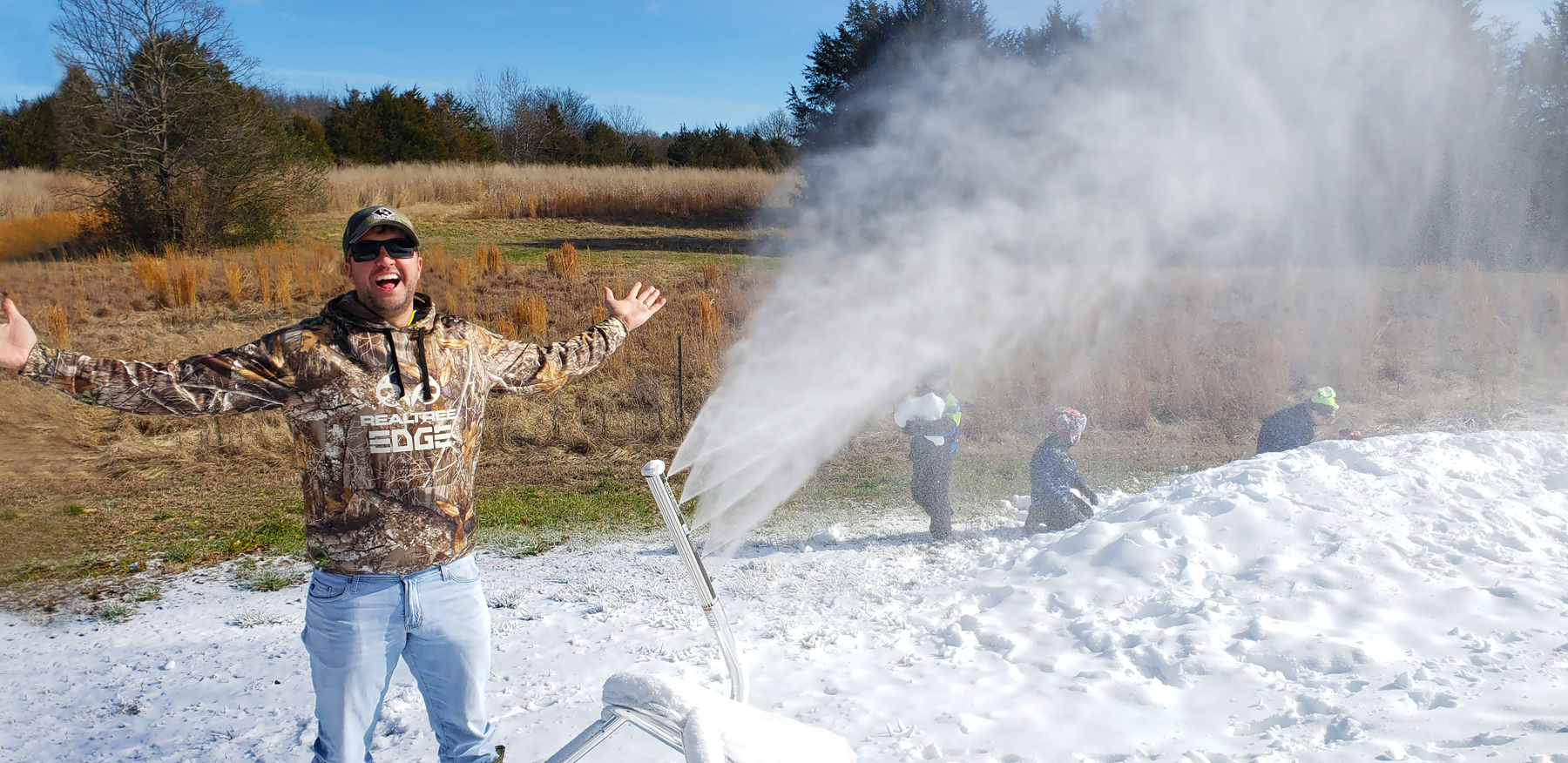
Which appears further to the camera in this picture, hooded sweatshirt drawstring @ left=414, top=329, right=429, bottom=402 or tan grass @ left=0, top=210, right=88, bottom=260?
tan grass @ left=0, top=210, right=88, bottom=260

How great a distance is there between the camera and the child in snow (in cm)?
636

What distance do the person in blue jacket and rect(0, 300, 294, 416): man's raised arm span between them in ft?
15.3

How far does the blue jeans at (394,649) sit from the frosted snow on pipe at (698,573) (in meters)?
0.58

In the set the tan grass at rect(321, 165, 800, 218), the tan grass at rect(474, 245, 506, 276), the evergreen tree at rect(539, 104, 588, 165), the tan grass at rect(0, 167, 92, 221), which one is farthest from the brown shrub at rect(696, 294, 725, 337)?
the evergreen tree at rect(539, 104, 588, 165)

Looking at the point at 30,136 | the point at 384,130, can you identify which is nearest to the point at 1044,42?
the point at 30,136

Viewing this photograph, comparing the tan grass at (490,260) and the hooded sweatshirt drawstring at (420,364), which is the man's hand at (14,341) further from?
the tan grass at (490,260)

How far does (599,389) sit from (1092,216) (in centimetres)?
658

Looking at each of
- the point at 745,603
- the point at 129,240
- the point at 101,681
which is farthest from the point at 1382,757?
the point at 129,240

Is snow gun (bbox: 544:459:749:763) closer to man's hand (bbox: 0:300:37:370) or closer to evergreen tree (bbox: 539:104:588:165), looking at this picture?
man's hand (bbox: 0:300:37:370)

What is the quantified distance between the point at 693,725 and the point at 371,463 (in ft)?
3.81

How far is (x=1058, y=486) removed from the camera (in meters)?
6.38

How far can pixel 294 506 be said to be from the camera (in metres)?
7.93

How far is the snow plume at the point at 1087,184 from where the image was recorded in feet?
24.8

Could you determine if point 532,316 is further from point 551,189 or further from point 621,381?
point 551,189
